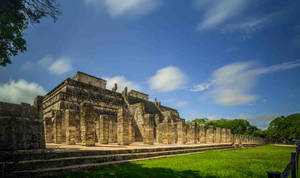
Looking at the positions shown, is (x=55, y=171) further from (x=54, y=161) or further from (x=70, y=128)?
(x=70, y=128)

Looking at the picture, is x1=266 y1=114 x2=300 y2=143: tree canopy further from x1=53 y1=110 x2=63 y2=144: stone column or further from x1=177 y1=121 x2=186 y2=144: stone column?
x1=53 y1=110 x2=63 y2=144: stone column

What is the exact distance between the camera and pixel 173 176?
5031mm

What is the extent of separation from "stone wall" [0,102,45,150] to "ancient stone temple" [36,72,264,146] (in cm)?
434

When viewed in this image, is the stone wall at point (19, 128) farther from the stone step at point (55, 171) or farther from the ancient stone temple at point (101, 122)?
the ancient stone temple at point (101, 122)

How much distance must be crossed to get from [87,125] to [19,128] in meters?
5.07

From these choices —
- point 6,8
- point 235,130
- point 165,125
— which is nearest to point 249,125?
point 235,130

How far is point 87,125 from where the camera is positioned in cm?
1044

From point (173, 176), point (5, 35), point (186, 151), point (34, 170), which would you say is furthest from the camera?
point (186, 151)

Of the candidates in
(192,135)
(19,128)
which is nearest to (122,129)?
(19,128)

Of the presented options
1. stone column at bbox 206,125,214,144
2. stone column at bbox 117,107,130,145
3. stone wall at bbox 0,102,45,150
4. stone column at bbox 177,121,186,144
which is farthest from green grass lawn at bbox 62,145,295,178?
stone column at bbox 206,125,214,144

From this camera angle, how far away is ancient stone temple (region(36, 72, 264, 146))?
40.3 feet

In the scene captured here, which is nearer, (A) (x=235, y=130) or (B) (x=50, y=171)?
(B) (x=50, y=171)

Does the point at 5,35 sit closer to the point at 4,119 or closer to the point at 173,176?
the point at 4,119

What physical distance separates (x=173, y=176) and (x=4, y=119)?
5.53m
